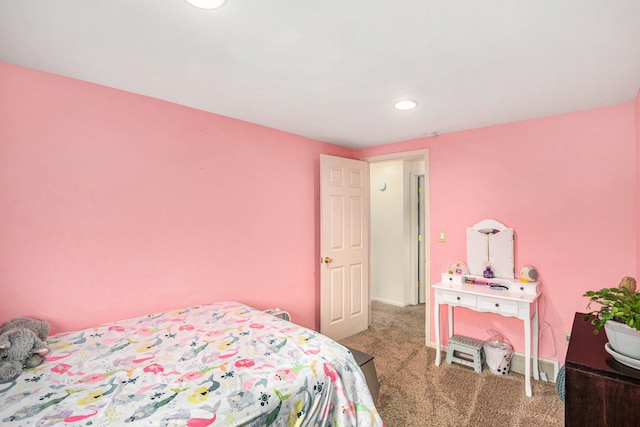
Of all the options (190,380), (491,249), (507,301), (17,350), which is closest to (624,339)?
(507,301)

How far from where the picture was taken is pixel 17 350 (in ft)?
4.60

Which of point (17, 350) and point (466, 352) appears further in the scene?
point (466, 352)

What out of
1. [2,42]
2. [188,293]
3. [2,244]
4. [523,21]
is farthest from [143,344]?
[523,21]

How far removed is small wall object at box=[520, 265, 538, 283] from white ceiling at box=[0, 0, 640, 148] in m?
1.31

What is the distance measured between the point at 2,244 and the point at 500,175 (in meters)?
3.65

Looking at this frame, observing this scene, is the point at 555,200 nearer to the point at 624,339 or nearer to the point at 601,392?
the point at 624,339

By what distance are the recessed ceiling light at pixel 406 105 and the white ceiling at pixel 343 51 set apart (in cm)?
8

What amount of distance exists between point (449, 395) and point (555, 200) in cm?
181

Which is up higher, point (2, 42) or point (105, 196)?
point (2, 42)

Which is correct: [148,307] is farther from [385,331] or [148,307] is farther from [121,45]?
[385,331]

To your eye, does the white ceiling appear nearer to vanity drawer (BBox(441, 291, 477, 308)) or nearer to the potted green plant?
the potted green plant

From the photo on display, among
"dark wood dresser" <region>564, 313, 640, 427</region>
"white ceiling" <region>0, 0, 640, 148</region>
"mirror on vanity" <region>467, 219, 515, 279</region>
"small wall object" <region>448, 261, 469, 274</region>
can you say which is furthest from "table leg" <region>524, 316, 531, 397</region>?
"white ceiling" <region>0, 0, 640, 148</region>

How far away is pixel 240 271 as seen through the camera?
269cm

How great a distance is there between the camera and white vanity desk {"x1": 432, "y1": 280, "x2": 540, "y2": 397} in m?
2.38
